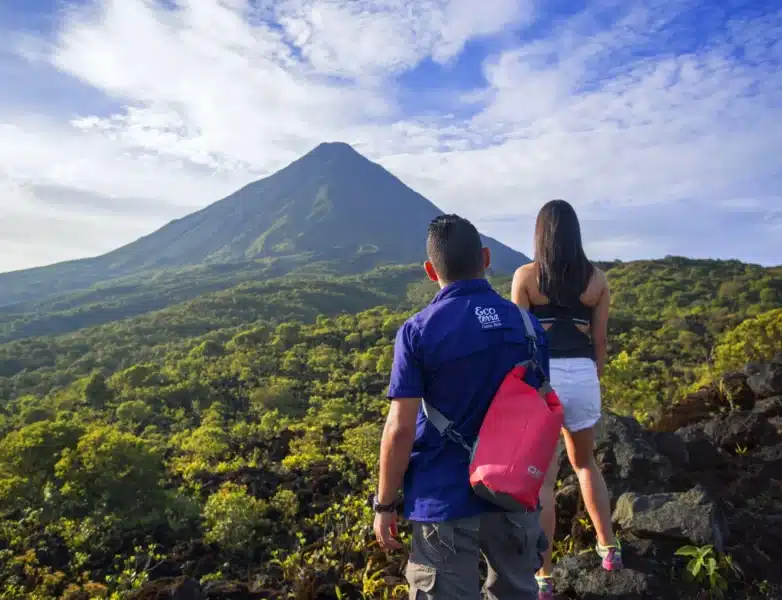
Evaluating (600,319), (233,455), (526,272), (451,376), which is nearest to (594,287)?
(600,319)

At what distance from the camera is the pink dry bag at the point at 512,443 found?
5.66ft

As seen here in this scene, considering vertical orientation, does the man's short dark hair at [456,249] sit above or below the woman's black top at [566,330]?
above

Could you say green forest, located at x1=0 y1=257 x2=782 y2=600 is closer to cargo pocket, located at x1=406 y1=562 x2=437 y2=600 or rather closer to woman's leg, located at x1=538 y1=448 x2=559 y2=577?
woman's leg, located at x1=538 y1=448 x2=559 y2=577

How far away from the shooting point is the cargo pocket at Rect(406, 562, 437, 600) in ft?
5.87

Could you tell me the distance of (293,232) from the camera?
340 feet

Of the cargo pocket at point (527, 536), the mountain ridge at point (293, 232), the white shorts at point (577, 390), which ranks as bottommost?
the cargo pocket at point (527, 536)

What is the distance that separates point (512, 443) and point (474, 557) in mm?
368

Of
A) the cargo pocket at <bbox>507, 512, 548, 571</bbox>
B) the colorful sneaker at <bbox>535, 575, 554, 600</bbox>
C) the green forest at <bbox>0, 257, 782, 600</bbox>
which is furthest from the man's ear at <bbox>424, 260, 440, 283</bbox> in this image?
the green forest at <bbox>0, 257, 782, 600</bbox>

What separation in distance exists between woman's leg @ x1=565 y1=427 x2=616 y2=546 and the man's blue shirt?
0.91 meters

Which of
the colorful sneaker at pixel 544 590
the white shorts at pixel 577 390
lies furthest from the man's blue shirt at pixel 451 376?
the colorful sneaker at pixel 544 590

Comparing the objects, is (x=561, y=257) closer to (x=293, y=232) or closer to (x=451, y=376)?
(x=451, y=376)

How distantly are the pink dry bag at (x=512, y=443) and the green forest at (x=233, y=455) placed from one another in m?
1.57

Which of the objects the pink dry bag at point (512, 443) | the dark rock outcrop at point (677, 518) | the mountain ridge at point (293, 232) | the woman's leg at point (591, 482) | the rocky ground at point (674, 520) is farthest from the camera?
the mountain ridge at point (293, 232)

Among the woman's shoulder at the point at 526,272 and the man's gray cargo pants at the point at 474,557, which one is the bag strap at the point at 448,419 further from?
the woman's shoulder at the point at 526,272
